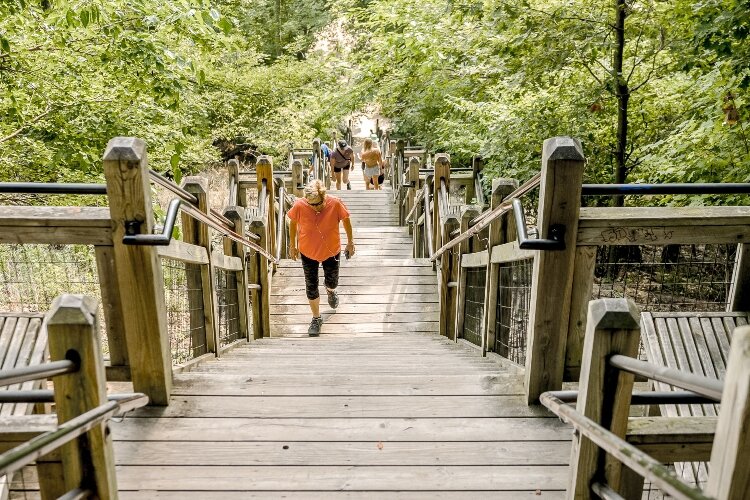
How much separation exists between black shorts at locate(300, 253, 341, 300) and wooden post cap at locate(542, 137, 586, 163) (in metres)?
3.28

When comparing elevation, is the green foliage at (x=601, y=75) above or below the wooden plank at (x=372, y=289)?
above

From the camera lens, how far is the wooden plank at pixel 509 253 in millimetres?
3101

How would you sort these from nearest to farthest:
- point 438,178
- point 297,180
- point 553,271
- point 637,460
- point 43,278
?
point 637,460 → point 553,271 → point 43,278 → point 438,178 → point 297,180

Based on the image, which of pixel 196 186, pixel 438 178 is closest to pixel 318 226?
pixel 196 186

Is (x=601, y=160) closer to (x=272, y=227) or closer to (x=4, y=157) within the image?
(x=272, y=227)

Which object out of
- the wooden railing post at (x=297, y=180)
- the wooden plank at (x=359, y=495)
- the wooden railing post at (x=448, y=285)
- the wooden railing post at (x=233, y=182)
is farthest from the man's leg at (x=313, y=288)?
the wooden railing post at (x=297, y=180)

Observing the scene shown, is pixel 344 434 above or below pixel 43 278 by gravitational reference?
below

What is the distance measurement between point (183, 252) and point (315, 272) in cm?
248

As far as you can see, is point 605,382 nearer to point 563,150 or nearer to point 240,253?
point 563,150

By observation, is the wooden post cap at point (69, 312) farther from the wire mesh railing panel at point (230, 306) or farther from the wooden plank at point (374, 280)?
the wooden plank at point (374, 280)

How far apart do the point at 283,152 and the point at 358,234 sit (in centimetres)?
1027

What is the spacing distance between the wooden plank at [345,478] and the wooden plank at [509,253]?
1152mm

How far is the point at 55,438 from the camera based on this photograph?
1.30 meters

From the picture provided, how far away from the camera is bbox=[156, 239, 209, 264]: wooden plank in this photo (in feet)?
9.29
